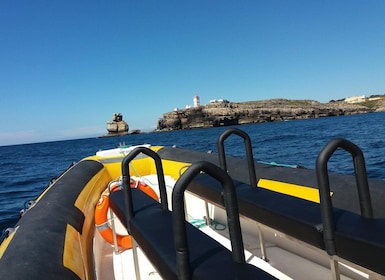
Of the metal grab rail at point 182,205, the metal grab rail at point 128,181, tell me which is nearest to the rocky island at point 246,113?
the metal grab rail at point 128,181

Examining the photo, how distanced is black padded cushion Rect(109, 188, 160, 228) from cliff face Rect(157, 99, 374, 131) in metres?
90.1

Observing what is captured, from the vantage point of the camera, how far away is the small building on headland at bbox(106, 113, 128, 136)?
10125 cm

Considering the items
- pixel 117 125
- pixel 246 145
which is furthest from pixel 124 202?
pixel 117 125

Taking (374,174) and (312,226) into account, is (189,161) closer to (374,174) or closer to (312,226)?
(312,226)

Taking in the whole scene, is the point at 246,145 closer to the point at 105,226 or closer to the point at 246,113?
the point at 105,226

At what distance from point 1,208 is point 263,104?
327 feet

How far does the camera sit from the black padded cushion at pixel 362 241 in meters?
1.39

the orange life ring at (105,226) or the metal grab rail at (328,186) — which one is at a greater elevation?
the metal grab rail at (328,186)

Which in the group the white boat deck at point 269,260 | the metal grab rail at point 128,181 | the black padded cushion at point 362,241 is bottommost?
the white boat deck at point 269,260

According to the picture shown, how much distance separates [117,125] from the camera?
10175cm

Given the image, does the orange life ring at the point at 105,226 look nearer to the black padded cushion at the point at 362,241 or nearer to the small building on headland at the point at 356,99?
the black padded cushion at the point at 362,241

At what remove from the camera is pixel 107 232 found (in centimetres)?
360

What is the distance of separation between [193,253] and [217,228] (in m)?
2.61

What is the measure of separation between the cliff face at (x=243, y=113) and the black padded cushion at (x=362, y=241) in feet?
299
